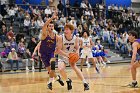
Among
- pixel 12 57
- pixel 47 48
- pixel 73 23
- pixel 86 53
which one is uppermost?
pixel 73 23

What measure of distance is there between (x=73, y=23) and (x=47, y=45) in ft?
46.5

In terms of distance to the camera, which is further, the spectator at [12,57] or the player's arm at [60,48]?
the spectator at [12,57]

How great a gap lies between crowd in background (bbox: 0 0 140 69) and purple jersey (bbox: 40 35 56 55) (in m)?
7.88

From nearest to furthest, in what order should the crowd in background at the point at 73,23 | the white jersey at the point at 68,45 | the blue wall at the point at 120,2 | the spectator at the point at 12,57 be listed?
the white jersey at the point at 68,45, the spectator at the point at 12,57, the crowd in background at the point at 73,23, the blue wall at the point at 120,2

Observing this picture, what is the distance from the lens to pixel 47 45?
34.6 feet

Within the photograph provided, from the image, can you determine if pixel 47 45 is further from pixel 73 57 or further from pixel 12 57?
pixel 12 57

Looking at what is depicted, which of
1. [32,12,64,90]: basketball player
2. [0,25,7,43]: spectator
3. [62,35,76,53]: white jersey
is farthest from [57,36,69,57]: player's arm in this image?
[0,25,7,43]: spectator

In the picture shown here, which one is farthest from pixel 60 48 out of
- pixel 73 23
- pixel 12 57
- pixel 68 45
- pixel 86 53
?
pixel 73 23

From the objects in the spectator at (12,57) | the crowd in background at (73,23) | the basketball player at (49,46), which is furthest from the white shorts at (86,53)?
the basketball player at (49,46)

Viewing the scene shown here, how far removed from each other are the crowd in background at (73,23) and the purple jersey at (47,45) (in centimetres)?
788

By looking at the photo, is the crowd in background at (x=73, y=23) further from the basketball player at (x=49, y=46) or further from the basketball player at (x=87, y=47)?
the basketball player at (x=49, y=46)

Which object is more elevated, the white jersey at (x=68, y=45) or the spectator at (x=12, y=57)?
the white jersey at (x=68, y=45)

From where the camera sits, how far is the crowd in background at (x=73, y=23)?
19812mm

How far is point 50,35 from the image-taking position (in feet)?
34.5
